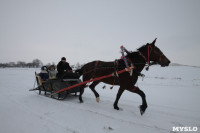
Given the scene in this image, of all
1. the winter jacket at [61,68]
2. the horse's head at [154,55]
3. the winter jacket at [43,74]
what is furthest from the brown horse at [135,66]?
the winter jacket at [43,74]

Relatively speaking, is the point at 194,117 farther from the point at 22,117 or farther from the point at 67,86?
the point at 22,117

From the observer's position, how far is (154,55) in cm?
368

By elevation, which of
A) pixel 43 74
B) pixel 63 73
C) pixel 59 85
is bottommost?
pixel 59 85

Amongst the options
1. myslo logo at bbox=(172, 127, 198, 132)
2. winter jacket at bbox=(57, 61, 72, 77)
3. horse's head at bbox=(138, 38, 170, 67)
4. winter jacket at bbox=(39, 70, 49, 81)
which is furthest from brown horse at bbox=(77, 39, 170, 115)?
winter jacket at bbox=(39, 70, 49, 81)

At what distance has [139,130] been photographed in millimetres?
2779

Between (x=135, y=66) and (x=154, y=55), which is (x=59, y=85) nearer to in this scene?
(x=135, y=66)

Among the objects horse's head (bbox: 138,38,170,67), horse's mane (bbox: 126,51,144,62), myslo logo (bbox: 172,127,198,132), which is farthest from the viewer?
horse's mane (bbox: 126,51,144,62)

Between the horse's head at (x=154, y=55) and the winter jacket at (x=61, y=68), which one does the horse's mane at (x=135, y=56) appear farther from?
the winter jacket at (x=61, y=68)

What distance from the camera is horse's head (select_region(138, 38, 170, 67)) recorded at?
3629 millimetres

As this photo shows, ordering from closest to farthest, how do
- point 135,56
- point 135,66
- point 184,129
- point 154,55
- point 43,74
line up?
point 184,129 → point 154,55 → point 135,66 → point 135,56 → point 43,74

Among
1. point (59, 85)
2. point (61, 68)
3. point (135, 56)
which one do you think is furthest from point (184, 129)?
point (61, 68)

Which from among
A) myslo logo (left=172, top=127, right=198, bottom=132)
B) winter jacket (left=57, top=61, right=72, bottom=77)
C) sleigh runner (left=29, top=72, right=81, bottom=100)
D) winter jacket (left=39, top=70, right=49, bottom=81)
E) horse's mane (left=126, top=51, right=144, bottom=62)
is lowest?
myslo logo (left=172, top=127, right=198, bottom=132)

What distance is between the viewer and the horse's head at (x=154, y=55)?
3629mm

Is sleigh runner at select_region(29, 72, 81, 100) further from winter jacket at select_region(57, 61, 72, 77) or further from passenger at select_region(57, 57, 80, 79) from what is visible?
winter jacket at select_region(57, 61, 72, 77)
